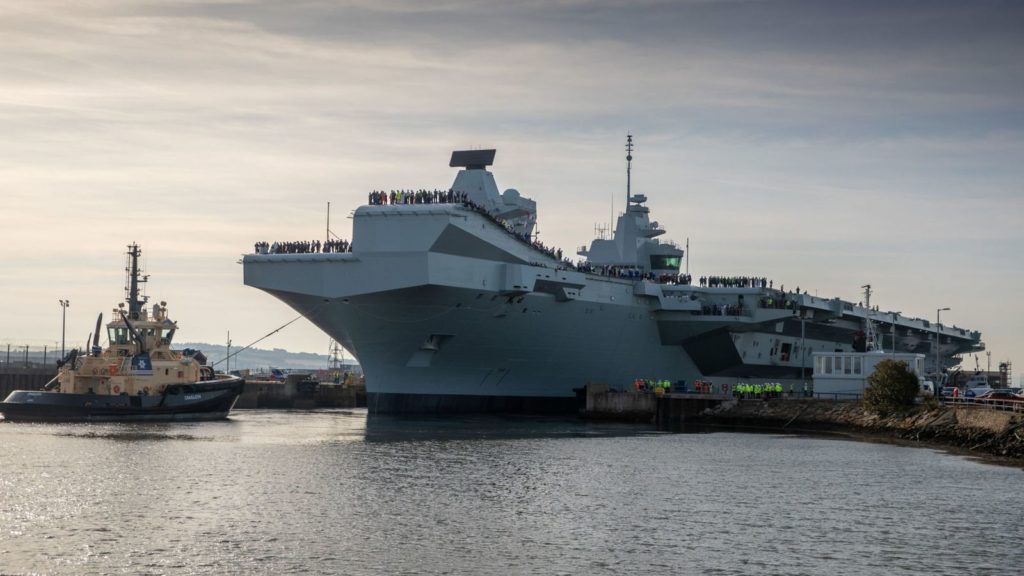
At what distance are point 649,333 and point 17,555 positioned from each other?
137 ft

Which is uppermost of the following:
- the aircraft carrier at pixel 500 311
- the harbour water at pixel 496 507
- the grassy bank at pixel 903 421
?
the aircraft carrier at pixel 500 311

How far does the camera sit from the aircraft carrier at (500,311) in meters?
46.8

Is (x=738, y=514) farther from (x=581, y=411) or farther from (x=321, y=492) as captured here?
(x=581, y=411)

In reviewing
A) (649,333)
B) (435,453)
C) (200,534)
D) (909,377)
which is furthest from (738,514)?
(649,333)

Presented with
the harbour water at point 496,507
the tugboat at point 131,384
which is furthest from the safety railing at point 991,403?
the tugboat at point 131,384

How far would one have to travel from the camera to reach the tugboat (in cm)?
5128

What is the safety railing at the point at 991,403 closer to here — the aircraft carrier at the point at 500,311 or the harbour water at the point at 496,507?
the harbour water at the point at 496,507

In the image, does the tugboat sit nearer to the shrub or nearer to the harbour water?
the harbour water

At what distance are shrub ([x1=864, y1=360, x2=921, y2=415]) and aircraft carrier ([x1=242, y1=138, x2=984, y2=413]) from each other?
6032 millimetres

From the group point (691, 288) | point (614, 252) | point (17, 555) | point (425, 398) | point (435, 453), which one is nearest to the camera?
point (17, 555)

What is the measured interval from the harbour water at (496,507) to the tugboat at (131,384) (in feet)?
31.1

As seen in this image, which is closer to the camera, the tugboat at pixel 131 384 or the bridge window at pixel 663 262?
the tugboat at pixel 131 384

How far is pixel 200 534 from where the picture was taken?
2291cm

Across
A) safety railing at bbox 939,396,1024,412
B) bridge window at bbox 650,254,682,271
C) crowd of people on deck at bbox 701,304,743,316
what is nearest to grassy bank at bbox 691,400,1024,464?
safety railing at bbox 939,396,1024,412
